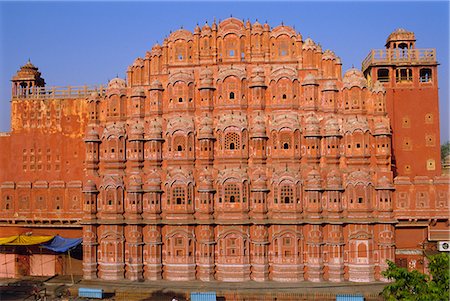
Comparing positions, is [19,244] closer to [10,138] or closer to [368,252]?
[10,138]

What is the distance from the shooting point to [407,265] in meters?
40.6

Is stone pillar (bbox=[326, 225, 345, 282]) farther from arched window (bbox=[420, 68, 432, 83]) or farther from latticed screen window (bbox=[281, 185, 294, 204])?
arched window (bbox=[420, 68, 432, 83])

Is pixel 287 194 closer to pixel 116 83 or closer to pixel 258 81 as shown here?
A: pixel 258 81

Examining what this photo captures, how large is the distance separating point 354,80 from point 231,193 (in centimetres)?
1365

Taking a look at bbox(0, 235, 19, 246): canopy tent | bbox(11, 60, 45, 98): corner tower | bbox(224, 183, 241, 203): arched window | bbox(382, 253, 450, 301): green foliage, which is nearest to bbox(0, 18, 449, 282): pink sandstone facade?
bbox(224, 183, 241, 203): arched window

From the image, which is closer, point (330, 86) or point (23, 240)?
point (330, 86)

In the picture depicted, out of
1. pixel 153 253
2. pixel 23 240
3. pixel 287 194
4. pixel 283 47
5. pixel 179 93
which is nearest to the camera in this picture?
pixel 287 194

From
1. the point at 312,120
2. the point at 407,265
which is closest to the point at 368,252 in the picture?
the point at 407,265

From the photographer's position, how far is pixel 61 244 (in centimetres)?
4159

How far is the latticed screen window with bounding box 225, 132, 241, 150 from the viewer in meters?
39.3

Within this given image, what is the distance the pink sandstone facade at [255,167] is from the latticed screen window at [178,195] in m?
0.16

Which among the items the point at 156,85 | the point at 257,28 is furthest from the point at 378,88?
the point at 156,85

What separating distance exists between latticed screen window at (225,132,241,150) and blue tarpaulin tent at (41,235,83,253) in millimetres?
15179

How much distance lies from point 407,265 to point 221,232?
621 inches
